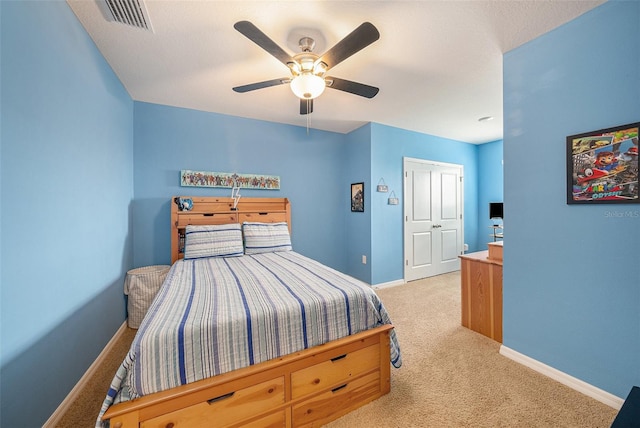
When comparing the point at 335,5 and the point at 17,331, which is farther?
the point at 335,5

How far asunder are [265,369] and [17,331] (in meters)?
1.14

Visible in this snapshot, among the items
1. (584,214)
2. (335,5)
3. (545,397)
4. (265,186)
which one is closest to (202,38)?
(335,5)

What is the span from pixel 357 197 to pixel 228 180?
1.92 metres

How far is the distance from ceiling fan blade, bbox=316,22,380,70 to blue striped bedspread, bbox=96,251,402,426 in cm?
153

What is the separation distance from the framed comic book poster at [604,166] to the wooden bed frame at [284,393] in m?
1.56

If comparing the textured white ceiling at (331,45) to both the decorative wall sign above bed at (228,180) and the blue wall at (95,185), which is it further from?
the decorative wall sign above bed at (228,180)

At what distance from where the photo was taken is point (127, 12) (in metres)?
1.50

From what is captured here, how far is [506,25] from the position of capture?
5.44ft

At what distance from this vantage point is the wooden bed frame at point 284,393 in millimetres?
1030

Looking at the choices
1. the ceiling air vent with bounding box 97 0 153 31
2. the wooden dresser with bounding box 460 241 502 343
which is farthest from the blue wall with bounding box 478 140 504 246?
the ceiling air vent with bounding box 97 0 153 31

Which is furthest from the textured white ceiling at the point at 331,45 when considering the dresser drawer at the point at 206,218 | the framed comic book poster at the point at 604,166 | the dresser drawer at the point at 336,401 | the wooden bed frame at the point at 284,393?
the dresser drawer at the point at 336,401

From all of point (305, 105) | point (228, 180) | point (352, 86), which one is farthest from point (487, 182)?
point (228, 180)

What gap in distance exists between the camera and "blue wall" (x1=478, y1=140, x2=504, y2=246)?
445cm

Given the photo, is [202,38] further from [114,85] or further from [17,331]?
[17,331]
